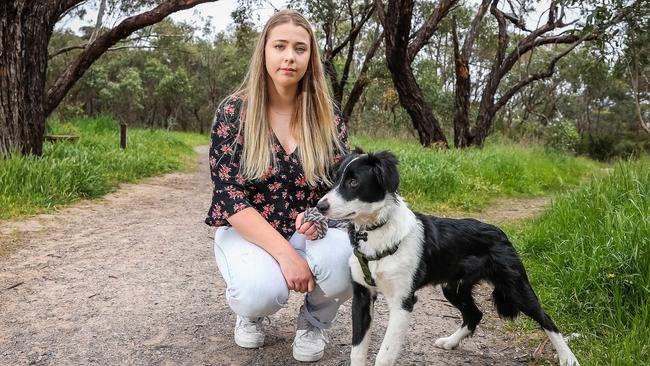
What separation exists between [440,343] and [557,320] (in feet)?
2.22

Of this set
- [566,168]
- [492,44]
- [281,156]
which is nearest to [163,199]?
[281,156]

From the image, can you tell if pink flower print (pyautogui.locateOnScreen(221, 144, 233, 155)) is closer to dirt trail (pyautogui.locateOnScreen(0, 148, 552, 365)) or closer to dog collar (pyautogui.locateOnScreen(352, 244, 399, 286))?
dog collar (pyautogui.locateOnScreen(352, 244, 399, 286))

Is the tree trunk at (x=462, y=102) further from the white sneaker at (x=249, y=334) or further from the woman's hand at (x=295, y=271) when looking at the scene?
the woman's hand at (x=295, y=271)

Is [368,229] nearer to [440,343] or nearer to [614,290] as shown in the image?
[440,343]

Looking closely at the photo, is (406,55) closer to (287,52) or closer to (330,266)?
(287,52)

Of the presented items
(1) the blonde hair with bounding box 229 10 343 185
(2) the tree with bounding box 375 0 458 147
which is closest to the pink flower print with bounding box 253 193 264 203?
(1) the blonde hair with bounding box 229 10 343 185

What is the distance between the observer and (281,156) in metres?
2.52

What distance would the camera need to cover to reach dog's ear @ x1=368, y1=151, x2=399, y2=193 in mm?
2102

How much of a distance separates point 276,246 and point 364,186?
491 millimetres

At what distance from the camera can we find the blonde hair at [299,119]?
243 centimetres

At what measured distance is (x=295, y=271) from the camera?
2236 mm

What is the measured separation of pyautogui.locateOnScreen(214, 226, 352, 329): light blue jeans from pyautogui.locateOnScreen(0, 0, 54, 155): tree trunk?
4.89m

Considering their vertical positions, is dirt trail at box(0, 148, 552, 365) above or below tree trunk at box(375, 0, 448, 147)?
below

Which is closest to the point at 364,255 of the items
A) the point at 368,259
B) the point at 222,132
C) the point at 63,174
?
the point at 368,259
